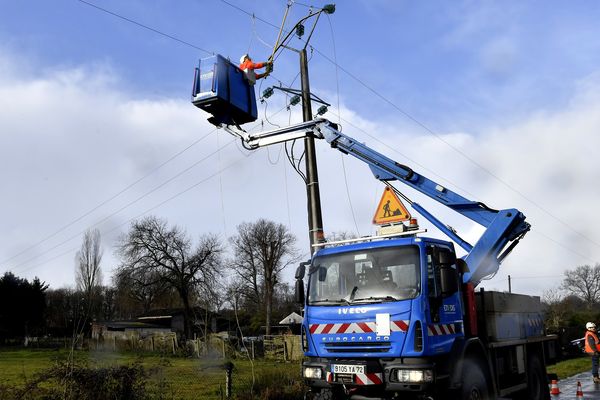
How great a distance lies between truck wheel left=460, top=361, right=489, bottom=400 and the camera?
7699 millimetres

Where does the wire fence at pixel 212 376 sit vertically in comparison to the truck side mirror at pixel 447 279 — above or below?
below

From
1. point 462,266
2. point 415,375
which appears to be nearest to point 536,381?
point 462,266

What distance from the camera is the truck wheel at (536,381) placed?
1043 cm

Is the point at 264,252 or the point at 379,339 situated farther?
the point at 264,252

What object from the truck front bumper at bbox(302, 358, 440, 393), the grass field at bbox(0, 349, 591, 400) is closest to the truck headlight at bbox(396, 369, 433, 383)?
the truck front bumper at bbox(302, 358, 440, 393)

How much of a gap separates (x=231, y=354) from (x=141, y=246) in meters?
38.1

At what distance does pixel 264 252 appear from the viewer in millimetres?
74562

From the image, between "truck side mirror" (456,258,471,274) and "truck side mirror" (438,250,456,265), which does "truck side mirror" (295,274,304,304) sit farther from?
"truck side mirror" (456,258,471,274)

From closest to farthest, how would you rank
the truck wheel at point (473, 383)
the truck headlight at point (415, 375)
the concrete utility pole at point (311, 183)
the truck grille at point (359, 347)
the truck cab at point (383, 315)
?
1. the truck headlight at point (415, 375)
2. the truck cab at point (383, 315)
3. the truck grille at point (359, 347)
4. the truck wheel at point (473, 383)
5. the concrete utility pole at point (311, 183)

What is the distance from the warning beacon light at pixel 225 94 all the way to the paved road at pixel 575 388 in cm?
973

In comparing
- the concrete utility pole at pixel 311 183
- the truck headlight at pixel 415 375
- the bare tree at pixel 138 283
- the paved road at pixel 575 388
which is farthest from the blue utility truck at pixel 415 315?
the bare tree at pixel 138 283

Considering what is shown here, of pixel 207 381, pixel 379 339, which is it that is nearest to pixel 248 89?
pixel 379 339

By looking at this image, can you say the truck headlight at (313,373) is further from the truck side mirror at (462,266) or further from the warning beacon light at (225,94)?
the warning beacon light at (225,94)

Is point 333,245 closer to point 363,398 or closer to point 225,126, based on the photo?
point 363,398
